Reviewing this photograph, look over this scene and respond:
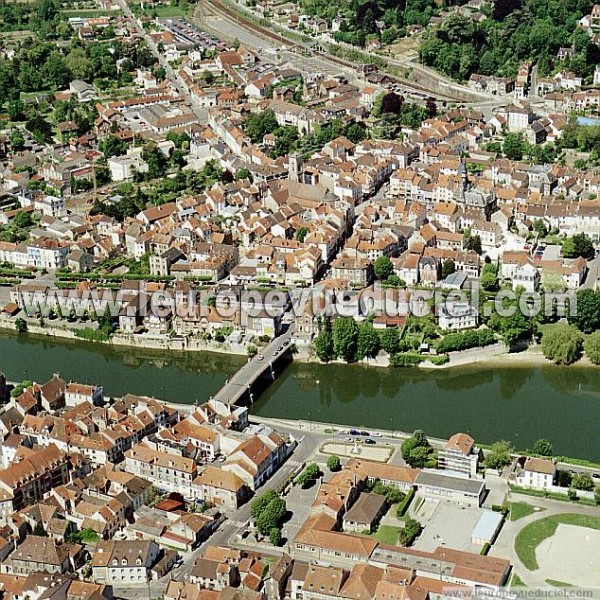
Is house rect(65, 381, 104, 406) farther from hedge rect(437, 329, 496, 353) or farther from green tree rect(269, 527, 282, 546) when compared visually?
hedge rect(437, 329, 496, 353)

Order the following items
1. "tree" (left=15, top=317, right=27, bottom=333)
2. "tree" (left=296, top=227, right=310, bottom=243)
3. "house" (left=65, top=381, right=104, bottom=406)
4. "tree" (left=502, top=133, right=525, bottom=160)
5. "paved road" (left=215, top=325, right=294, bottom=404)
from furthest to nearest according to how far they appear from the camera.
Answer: "tree" (left=502, top=133, right=525, bottom=160) < "tree" (left=296, top=227, right=310, bottom=243) < "tree" (left=15, top=317, right=27, bottom=333) < "paved road" (left=215, top=325, right=294, bottom=404) < "house" (left=65, top=381, right=104, bottom=406)

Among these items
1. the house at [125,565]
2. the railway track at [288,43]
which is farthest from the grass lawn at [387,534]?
the railway track at [288,43]

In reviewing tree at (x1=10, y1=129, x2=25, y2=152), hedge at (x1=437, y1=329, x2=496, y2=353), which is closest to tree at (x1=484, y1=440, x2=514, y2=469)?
hedge at (x1=437, y1=329, x2=496, y2=353)

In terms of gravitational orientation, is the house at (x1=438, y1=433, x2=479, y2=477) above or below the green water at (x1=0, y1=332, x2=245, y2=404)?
above

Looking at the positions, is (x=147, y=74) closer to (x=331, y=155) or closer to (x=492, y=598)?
(x=331, y=155)

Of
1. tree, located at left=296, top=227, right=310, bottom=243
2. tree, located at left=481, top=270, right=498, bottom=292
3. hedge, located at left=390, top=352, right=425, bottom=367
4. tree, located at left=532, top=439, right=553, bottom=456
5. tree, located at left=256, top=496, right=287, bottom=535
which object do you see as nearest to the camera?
tree, located at left=256, top=496, right=287, bottom=535

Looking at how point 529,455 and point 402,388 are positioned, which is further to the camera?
point 402,388

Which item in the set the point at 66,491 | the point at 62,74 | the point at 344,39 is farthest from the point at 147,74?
the point at 66,491
